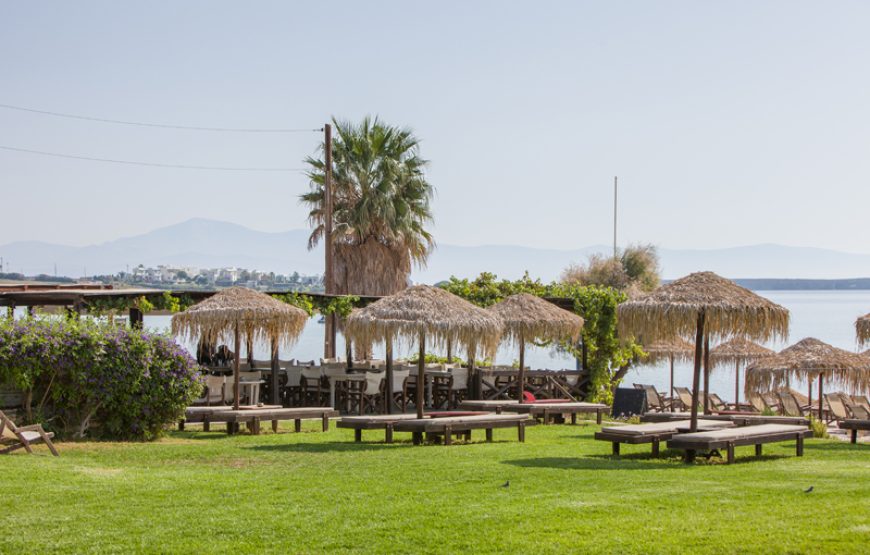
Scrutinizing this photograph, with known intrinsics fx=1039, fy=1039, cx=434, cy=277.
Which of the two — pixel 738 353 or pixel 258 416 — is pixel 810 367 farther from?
pixel 258 416

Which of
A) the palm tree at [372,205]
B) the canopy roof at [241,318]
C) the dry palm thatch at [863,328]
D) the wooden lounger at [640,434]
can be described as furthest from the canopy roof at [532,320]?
the palm tree at [372,205]

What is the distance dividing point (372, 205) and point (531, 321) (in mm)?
15952

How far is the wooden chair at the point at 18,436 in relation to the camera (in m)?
12.8

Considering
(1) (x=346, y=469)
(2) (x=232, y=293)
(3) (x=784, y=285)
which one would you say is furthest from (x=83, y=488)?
(3) (x=784, y=285)

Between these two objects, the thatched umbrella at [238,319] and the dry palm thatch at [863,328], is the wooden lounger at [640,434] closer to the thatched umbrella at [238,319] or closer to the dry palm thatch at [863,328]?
the dry palm thatch at [863,328]

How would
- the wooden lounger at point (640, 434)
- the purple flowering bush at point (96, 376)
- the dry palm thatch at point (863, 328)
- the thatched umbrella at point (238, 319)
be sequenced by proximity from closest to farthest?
the wooden lounger at point (640, 434) < the purple flowering bush at point (96, 376) < the thatched umbrella at point (238, 319) < the dry palm thatch at point (863, 328)

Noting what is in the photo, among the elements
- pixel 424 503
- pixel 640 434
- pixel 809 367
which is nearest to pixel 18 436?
pixel 424 503

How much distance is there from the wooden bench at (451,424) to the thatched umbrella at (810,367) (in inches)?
378

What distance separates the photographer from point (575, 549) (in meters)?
8.21

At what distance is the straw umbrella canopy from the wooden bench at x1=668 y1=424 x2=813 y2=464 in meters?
5.87

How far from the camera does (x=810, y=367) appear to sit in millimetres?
23672

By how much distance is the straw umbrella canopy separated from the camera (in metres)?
19.8

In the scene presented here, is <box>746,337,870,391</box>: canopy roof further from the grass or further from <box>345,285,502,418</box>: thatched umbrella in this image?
the grass

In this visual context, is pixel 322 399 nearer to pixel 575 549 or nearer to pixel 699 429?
pixel 699 429
